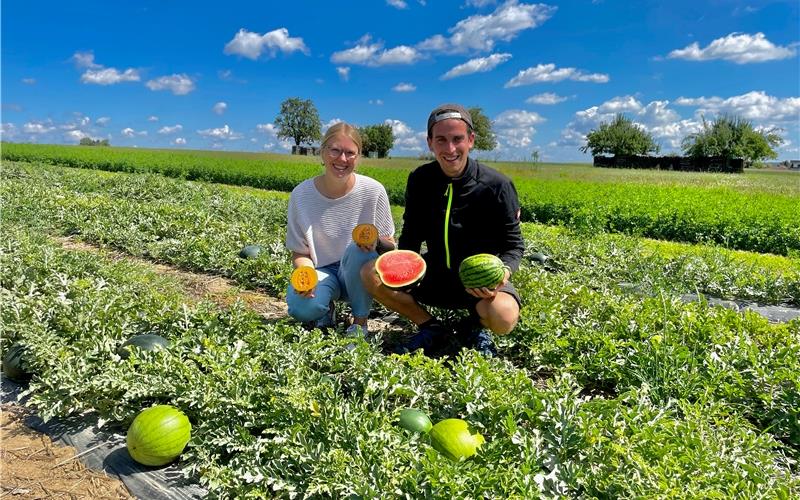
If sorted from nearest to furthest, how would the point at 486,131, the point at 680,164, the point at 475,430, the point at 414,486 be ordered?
1. the point at 414,486
2. the point at 475,430
3. the point at 680,164
4. the point at 486,131

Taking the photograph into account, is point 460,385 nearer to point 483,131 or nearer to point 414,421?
point 414,421

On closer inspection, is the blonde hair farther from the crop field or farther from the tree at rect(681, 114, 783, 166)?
the tree at rect(681, 114, 783, 166)

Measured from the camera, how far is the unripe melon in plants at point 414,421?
2811 millimetres

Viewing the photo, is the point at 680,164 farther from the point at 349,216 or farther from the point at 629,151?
the point at 349,216

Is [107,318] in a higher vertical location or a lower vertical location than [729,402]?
higher

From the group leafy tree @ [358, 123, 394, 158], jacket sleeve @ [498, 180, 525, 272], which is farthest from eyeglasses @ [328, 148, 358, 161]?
leafy tree @ [358, 123, 394, 158]

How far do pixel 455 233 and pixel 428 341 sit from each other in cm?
92

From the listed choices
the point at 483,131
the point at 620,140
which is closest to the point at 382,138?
the point at 483,131

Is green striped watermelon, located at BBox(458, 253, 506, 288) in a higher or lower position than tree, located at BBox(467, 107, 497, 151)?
lower

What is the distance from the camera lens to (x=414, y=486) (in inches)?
88.5

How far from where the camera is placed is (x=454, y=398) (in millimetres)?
3086

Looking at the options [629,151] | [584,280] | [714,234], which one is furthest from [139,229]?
[629,151]

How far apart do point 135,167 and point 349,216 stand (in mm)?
33299

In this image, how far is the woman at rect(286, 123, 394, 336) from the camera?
4.39 m
